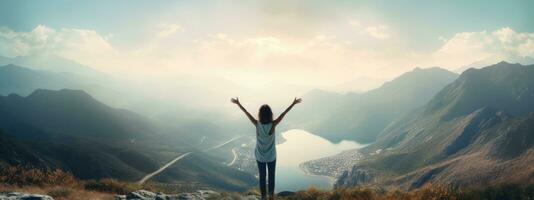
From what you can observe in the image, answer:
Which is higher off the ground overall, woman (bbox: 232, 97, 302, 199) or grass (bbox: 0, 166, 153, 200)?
woman (bbox: 232, 97, 302, 199)

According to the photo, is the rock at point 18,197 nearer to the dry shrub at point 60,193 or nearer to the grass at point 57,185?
the dry shrub at point 60,193

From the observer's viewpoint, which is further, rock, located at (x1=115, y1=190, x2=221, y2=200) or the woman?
rock, located at (x1=115, y1=190, x2=221, y2=200)

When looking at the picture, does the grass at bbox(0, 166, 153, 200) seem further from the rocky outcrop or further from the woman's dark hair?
the woman's dark hair

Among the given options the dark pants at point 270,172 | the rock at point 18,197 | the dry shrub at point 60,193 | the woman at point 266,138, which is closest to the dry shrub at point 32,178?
the dry shrub at point 60,193

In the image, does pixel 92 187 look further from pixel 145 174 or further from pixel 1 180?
pixel 145 174

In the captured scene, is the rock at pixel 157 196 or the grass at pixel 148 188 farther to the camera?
the rock at pixel 157 196

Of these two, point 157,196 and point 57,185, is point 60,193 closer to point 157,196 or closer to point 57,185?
point 57,185

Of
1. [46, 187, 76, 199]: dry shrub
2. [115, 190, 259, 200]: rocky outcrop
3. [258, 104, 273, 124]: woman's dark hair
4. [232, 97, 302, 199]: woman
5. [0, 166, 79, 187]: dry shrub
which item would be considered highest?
[258, 104, 273, 124]: woman's dark hair

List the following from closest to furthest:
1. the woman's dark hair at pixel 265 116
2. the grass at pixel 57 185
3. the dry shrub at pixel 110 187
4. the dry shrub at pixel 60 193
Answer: the woman's dark hair at pixel 265 116 < the dry shrub at pixel 60 193 < the grass at pixel 57 185 < the dry shrub at pixel 110 187

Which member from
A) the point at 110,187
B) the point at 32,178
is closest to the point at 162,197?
the point at 110,187

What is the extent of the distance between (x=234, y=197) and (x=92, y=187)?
7.60 metres

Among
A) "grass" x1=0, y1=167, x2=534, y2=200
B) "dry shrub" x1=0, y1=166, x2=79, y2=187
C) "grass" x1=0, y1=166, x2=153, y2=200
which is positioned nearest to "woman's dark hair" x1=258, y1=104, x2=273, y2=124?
"grass" x1=0, y1=167, x2=534, y2=200

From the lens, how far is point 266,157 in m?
14.1

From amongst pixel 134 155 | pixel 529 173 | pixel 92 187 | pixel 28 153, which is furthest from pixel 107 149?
pixel 529 173
